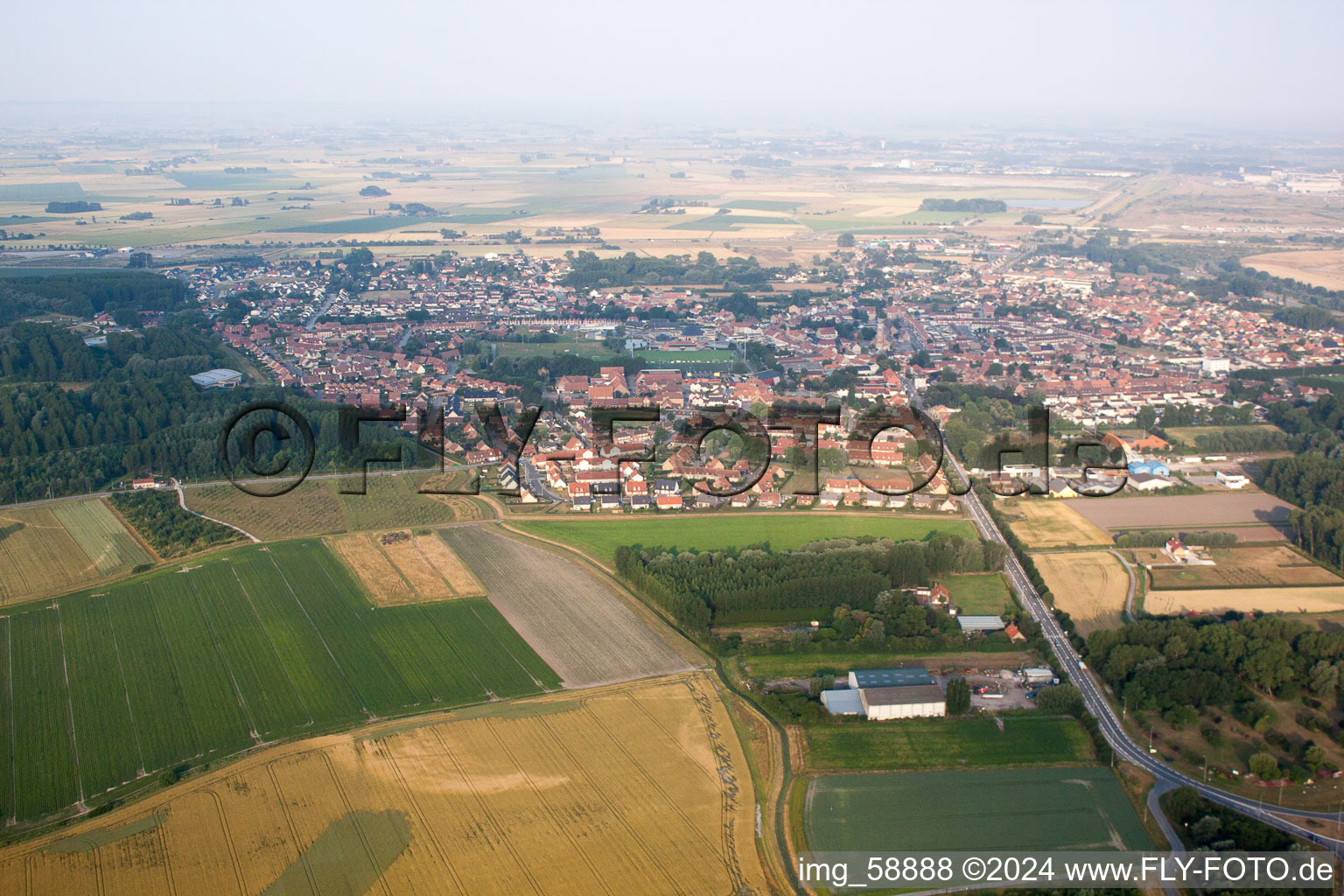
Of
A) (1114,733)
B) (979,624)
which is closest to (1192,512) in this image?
(979,624)

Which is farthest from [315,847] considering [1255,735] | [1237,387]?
[1237,387]

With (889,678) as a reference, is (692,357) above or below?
above

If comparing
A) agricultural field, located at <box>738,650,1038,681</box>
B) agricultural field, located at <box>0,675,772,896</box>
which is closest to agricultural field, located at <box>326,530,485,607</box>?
agricultural field, located at <box>0,675,772,896</box>

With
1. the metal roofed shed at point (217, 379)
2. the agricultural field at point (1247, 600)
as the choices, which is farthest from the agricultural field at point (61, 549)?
the agricultural field at point (1247, 600)

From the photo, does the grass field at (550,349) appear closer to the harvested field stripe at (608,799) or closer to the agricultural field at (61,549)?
the agricultural field at (61,549)

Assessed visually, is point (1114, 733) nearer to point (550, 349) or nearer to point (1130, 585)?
point (1130, 585)

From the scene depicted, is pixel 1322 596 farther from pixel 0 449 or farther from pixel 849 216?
pixel 849 216
